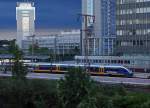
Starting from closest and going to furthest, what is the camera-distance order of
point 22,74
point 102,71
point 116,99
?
point 116,99, point 22,74, point 102,71

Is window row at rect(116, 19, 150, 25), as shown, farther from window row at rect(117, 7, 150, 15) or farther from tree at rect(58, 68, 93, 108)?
tree at rect(58, 68, 93, 108)

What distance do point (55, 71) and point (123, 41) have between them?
35.4m

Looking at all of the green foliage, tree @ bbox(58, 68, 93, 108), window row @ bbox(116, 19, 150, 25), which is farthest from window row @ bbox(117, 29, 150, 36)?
tree @ bbox(58, 68, 93, 108)

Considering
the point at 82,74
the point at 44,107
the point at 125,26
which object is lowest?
the point at 44,107

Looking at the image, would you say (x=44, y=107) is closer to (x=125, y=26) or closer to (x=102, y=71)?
(x=102, y=71)

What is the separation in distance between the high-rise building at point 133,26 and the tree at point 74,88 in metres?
94.3

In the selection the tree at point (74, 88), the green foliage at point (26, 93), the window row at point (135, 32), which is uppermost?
the window row at point (135, 32)

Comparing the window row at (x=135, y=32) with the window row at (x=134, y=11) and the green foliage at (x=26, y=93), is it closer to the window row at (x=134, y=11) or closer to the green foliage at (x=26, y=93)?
the window row at (x=134, y=11)

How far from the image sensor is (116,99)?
35000 millimetres

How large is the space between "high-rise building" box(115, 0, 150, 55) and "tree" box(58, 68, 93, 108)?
3711 inches

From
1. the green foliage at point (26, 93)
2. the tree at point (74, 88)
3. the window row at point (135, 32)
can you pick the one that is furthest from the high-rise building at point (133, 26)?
the tree at point (74, 88)

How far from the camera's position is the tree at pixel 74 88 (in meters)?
29.4

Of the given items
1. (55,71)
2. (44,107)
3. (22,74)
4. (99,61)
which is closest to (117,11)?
(99,61)

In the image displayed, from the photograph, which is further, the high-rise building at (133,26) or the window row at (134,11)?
the high-rise building at (133,26)
